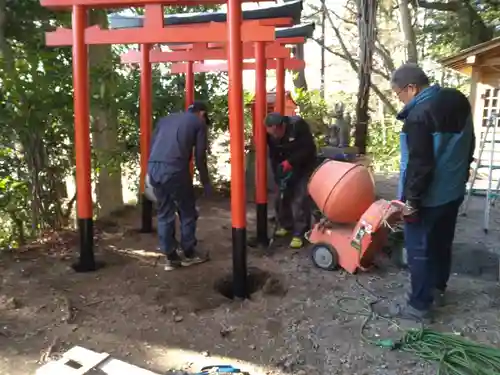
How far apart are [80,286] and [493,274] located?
13.5 feet

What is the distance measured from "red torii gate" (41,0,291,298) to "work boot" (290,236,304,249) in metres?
1.46

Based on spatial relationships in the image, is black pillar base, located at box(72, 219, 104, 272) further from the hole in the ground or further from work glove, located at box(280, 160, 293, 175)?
work glove, located at box(280, 160, 293, 175)

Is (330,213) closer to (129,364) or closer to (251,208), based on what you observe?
(129,364)

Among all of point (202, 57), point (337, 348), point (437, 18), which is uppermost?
point (437, 18)

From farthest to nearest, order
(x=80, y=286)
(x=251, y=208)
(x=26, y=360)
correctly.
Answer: (x=251, y=208), (x=80, y=286), (x=26, y=360)

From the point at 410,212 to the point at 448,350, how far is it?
0.99 metres

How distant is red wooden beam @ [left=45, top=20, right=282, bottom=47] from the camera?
14.2 ft

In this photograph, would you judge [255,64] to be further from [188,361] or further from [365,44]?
[188,361]

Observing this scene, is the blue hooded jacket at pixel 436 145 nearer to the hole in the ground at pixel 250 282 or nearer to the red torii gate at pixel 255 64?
the hole in the ground at pixel 250 282

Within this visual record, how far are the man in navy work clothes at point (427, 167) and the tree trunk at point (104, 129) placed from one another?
381 cm

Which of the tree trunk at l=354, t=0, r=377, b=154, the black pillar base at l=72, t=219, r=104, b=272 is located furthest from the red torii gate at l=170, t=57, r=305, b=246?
the tree trunk at l=354, t=0, r=377, b=154

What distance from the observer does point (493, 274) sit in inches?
200

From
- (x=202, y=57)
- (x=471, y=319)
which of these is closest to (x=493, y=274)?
(x=471, y=319)

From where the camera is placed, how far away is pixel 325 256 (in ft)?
17.1
